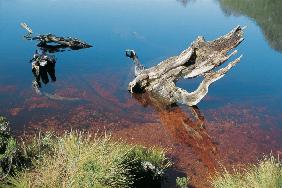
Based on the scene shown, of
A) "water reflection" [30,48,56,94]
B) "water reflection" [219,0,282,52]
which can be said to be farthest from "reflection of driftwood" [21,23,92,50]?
"water reflection" [219,0,282,52]

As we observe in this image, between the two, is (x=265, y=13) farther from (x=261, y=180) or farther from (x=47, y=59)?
(x=261, y=180)

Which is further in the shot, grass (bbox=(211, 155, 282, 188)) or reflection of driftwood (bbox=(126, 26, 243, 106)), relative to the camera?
reflection of driftwood (bbox=(126, 26, 243, 106))

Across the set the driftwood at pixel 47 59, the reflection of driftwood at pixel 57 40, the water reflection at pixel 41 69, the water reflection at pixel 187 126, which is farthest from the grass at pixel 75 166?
the reflection of driftwood at pixel 57 40

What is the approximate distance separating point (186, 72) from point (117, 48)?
939 cm

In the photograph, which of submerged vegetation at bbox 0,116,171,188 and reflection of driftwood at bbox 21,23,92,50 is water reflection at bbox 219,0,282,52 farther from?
submerged vegetation at bbox 0,116,171,188

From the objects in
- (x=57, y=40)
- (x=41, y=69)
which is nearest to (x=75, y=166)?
(x=41, y=69)

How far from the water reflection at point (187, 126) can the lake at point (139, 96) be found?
0.17ft

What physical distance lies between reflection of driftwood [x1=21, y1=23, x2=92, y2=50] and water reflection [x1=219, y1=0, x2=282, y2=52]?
1736 cm

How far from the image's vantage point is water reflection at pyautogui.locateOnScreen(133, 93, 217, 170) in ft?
69.2

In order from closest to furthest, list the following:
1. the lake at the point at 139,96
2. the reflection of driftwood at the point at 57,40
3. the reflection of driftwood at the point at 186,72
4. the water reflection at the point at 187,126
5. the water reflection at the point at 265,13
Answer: the water reflection at the point at 187,126
the lake at the point at 139,96
the reflection of driftwood at the point at 186,72
the reflection of driftwood at the point at 57,40
the water reflection at the point at 265,13

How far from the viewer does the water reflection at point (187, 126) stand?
21080 mm

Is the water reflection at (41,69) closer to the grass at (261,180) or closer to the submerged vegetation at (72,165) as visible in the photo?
the submerged vegetation at (72,165)

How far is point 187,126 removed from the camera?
23656 mm

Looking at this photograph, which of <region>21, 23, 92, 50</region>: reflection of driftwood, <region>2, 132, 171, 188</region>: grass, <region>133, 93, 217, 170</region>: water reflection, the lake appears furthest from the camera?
<region>21, 23, 92, 50</region>: reflection of driftwood
